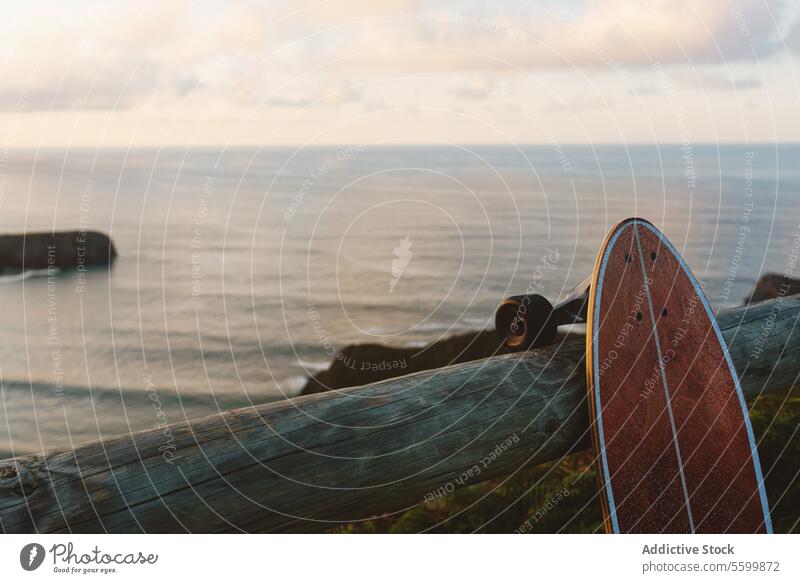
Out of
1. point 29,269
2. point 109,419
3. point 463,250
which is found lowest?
point 109,419

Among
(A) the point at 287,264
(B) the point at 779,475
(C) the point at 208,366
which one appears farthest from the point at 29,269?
(B) the point at 779,475

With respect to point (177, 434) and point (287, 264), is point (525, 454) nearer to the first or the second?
point (177, 434)

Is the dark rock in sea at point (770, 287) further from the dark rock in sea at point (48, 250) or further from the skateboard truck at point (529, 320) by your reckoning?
the dark rock in sea at point (48, 250)

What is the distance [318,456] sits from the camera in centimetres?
209

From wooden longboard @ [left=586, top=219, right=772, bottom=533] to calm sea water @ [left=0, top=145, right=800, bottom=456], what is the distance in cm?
218

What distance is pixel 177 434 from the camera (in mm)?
1969

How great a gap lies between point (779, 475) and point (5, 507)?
3.55 meters

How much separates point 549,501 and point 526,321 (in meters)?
1.54

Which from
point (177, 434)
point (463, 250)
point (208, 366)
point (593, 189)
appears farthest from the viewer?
point (593, 189)

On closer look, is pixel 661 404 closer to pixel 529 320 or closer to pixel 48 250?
pixel 529 320

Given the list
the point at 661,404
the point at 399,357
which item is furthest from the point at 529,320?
the point at 399,357

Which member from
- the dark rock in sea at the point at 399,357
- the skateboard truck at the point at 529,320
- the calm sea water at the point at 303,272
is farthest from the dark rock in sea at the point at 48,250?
the skateboard truck at the point at 529,320

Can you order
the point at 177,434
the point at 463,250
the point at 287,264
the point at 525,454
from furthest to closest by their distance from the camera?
1. the point at 287,264
2. the point at 463,250
3. the point at 525,454
4. the point at 177,434
